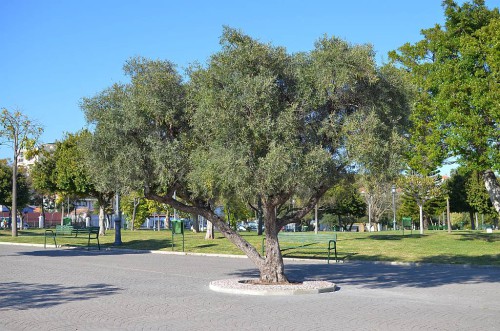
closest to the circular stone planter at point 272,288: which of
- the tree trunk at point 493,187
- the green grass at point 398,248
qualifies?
the green grass at point 398,248

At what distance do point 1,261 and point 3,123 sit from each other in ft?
60.4

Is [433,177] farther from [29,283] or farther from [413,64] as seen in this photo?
[29,283]

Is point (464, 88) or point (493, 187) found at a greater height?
point (464, 88)

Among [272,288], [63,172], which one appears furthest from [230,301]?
[63,172]

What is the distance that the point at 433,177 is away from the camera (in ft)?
146

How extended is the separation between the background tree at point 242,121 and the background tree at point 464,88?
43.6 feet

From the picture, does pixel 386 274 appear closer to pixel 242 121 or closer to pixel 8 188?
pixel 242 121

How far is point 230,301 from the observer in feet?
37.6

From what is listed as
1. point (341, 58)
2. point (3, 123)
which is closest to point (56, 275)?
point (341, 58)

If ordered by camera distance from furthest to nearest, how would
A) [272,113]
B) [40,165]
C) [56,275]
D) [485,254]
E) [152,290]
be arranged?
1. [40,165]
2. [485,254]
3. [56,275]
4. [152,290]
5. [272,113]

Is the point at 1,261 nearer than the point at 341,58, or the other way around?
the point at 341,58

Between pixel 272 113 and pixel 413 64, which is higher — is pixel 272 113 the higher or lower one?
the lower one

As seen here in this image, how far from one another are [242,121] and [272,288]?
3758 mm

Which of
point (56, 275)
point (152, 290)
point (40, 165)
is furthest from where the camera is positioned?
point (40, 165)
